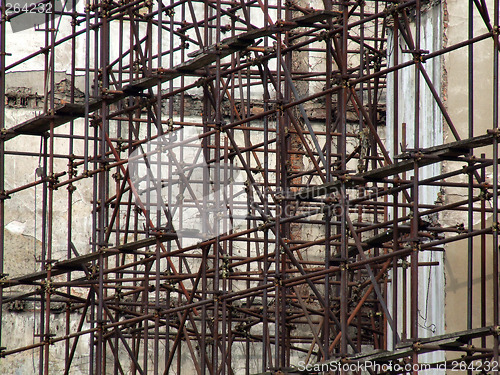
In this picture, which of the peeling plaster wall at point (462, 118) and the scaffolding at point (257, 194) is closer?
the scaffolding at point (257, 194)

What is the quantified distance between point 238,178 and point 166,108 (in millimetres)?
1700

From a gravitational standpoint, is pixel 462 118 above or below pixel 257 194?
above

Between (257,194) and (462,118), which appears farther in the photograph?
(462,118)

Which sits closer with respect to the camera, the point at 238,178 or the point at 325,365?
the point at 325,365

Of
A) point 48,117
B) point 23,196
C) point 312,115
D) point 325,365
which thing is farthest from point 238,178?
point 325,365

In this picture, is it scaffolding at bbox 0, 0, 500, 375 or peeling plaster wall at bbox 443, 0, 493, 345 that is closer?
scaffolding at bbox 0, 0, 500, 375

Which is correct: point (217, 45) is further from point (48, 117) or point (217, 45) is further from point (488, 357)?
point (488, 357)

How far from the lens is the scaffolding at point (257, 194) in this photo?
11320 mm

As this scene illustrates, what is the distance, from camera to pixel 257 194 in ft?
44.2

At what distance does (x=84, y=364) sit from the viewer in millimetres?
17719

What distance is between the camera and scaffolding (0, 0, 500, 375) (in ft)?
37.1

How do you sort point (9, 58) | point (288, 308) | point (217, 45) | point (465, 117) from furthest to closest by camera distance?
point (9, 58) → point (288, 308) → point (465, 117) → point (217, 45)

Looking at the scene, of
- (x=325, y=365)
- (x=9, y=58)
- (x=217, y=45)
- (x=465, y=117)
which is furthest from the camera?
(x=9, y=58)

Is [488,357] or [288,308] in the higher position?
[288,308]
